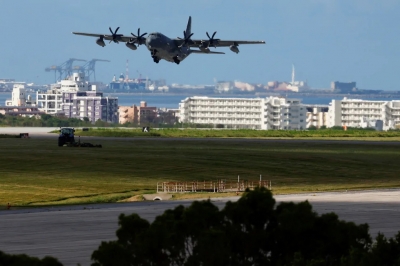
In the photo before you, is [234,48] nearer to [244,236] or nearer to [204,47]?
[204,47]

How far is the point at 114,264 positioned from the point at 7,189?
48.1 meters

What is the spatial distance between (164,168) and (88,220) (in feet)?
125

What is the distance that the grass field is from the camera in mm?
71562

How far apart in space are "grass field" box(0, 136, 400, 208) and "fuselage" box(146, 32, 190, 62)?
11.7 meters

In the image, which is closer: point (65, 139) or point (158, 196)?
point (158, 196)

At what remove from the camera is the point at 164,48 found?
345 ft

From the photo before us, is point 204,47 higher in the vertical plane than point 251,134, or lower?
higher

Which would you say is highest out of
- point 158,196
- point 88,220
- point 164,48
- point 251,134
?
point 164,48

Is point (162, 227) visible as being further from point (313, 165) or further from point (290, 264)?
point (313, 165)

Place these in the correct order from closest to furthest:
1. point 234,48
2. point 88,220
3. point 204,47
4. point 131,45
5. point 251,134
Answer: point 88,220 → point 234,48 → point 131,45 → point 204,47 → point 251,134

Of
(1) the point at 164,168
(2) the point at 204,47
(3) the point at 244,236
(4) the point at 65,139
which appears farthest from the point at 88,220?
(4) the point at 65,139

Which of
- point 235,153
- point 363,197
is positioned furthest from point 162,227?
point 235,153

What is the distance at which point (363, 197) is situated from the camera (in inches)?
2630

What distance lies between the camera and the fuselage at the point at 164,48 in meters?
104
